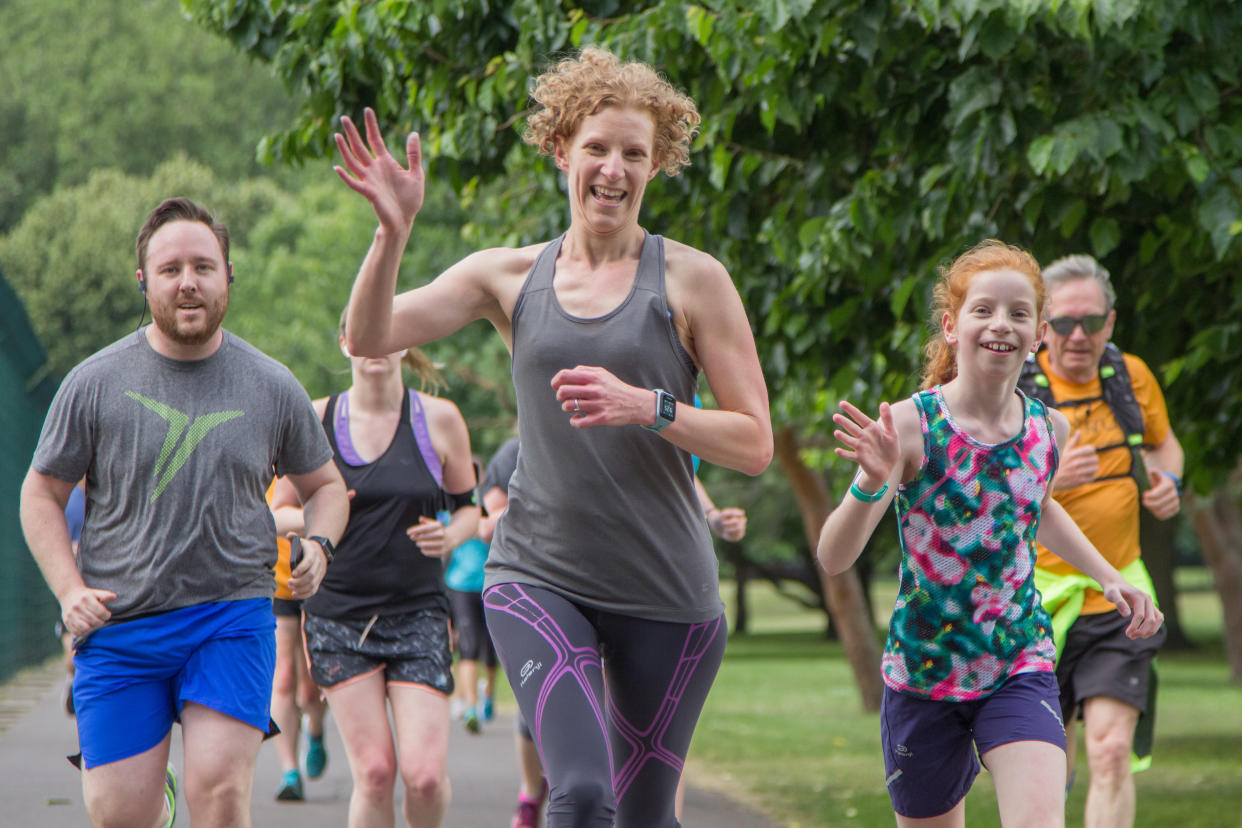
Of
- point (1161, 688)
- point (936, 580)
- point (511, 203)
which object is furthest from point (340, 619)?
point (1161, 688)

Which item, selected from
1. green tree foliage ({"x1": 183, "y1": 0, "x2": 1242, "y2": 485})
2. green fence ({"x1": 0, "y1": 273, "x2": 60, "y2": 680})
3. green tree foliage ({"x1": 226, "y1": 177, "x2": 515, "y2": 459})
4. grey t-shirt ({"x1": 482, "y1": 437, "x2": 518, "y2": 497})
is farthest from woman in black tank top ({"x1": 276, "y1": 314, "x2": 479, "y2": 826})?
green tree foliage ({"x1": 226, "y1": 177, "x2": 515, "y2": 459})

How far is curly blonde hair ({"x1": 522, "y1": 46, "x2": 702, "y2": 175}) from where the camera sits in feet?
13.3

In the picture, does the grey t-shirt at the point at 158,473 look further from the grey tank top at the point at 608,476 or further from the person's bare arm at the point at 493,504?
the person's bare arm at the point at 493,504

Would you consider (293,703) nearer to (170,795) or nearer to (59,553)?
(170,795)

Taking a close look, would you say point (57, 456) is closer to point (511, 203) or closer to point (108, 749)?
point (108, 749)

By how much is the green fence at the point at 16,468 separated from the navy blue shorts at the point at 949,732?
11.7 meters

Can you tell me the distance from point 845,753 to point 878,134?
19.5 ft

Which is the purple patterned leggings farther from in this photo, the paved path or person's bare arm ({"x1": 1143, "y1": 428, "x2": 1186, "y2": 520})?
the paved path

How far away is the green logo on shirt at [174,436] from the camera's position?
4535 millimetres

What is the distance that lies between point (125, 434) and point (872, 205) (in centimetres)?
419

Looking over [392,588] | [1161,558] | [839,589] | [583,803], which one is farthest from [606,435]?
[1161,558]

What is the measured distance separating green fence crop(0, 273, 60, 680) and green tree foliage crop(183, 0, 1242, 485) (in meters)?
7.10

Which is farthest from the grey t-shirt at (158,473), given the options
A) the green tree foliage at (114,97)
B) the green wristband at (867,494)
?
the green tree foliage at (114,97)

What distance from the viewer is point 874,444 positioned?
13.0ft
